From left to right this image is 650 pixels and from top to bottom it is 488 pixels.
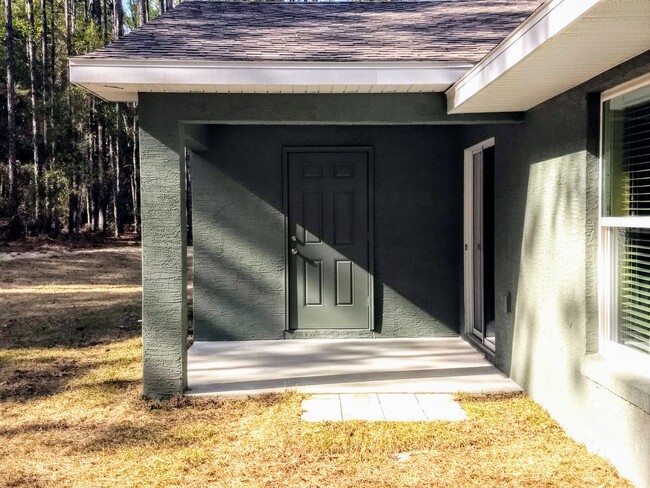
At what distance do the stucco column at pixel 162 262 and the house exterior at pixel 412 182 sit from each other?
0.01m

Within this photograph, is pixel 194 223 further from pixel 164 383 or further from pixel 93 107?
pixel 93 107

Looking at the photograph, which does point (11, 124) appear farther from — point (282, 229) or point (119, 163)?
point (282, 229)

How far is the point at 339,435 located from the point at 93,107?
1990 centimetres

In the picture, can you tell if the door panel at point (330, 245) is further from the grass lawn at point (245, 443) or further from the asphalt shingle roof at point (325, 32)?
the grass lawn at point (245, 443)

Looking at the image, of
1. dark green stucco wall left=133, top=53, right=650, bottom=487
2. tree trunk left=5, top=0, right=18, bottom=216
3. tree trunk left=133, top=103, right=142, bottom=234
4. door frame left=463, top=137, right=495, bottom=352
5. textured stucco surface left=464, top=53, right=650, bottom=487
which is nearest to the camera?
textured stucco surface left=464, top=53, right=650, bottom=487

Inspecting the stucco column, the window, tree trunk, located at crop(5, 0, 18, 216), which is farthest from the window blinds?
tree trunk, located at crop(5, 0, 18, 216)

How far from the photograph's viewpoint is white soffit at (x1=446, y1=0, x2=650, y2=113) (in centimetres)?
A: 269

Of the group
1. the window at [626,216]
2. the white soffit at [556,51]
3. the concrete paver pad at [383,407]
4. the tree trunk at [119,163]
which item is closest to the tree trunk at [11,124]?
the tree trunk at [119,163]

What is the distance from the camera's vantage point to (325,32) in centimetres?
621

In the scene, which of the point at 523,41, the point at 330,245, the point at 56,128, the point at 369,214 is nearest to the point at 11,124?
the point at 56,128

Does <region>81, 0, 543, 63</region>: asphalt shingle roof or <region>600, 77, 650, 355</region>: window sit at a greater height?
<region>81, 0, 543, 63</region>: asphalt shingle roof

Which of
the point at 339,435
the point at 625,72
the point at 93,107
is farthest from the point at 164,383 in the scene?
the point at 93,107

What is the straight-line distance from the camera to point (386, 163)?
7.53 meters

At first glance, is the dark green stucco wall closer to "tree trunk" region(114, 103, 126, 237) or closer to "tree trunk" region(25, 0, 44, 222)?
"tree trunk" region(25, 0, 44, 222)
